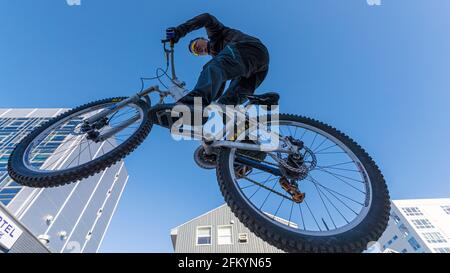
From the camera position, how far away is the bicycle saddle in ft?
8.70

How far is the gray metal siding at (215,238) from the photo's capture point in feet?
39.3

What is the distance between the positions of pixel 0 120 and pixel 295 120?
43442mm

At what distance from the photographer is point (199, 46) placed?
10.3 feet

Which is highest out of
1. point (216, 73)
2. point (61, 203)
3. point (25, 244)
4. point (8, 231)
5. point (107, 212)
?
point (216, 73)

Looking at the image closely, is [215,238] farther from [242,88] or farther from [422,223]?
[422,223]

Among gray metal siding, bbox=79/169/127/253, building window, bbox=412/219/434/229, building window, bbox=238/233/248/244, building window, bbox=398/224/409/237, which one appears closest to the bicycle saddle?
building window, bbox=238/233/248/244

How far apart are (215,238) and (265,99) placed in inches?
469

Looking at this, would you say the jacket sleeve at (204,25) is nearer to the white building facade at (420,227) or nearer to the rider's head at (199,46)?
the rider's head at (199,46)

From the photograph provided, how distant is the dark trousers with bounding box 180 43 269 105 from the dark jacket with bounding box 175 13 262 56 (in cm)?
16

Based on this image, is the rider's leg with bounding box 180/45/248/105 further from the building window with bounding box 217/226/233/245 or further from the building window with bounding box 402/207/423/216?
the building window with bounding box 402/207/423/216

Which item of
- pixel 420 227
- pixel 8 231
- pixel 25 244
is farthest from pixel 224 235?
pixel 420 227

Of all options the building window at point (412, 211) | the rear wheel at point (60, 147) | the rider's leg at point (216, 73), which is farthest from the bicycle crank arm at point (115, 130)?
the building window at point (412, 211)
